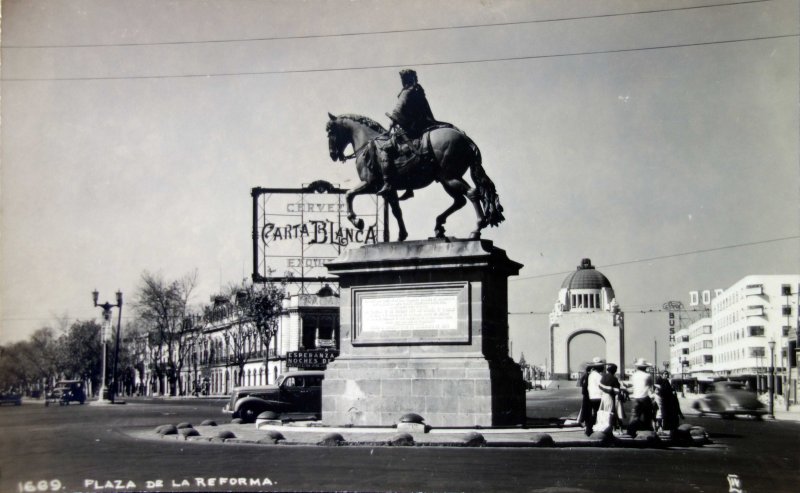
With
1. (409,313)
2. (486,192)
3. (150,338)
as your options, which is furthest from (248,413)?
(150,338)

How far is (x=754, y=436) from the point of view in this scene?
23.0 m

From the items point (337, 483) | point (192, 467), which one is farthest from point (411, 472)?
point (192, 467)

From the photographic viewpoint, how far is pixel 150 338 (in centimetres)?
8569

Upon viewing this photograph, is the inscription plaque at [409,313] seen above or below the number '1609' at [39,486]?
above

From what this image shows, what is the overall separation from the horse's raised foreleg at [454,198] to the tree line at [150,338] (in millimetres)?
46379

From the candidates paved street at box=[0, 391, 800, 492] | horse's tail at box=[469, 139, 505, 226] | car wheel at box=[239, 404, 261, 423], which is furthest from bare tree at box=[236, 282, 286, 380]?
paved street at box=[0, 391, 800, 492]

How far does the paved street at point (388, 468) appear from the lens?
11945mm

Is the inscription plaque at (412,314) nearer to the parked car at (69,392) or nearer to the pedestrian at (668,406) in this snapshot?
the pedestrian at (668,406)

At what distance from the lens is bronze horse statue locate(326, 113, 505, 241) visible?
2025 centimetres

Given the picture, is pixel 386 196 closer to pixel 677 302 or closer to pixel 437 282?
pixel 437 282

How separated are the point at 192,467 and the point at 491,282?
27.7 feet

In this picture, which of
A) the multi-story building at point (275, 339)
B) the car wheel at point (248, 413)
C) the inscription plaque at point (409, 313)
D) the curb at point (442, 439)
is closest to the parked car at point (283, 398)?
the car wheel at point (248, 413)

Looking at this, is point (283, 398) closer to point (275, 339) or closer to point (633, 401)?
point (633, 401)

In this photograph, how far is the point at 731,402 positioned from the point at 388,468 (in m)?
28.5
